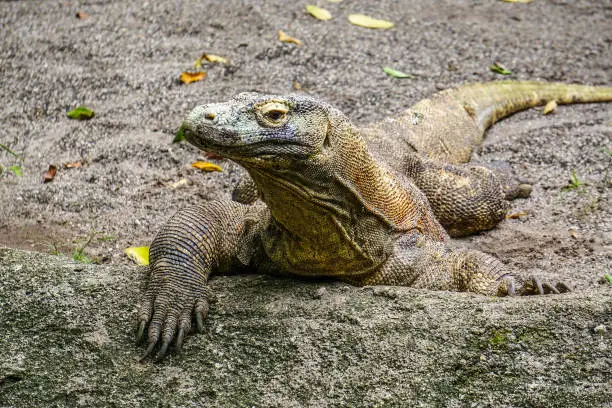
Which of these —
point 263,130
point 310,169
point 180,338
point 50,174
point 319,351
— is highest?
point 263,130

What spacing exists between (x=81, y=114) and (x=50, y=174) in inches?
30.7

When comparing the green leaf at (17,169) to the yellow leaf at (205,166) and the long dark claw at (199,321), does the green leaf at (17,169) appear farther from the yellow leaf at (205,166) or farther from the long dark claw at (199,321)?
the long dark claw at (199,321)

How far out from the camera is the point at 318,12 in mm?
7477

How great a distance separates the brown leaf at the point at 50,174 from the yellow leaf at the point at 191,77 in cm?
147

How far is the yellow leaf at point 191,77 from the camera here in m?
6.18

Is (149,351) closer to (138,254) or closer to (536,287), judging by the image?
(138,254)

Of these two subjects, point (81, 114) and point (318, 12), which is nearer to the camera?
point (81, 114)

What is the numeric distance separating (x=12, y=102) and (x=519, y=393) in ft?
15.3

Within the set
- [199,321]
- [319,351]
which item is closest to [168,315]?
[199,321]

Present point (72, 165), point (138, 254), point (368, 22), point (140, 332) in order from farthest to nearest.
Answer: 1. point (368, 22)
2. point (72, 165)
3. point (138, 254)
4. point (140, 332)

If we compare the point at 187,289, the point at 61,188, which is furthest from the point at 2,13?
the point at 187,289

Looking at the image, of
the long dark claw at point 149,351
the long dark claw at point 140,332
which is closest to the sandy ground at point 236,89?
the long dark claw at point 140,332

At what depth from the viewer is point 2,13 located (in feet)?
24.5

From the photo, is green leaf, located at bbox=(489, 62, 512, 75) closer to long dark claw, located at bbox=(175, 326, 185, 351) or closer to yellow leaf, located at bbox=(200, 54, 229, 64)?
yellow leaf, located at bbox=(200, 54, 229, 64)
